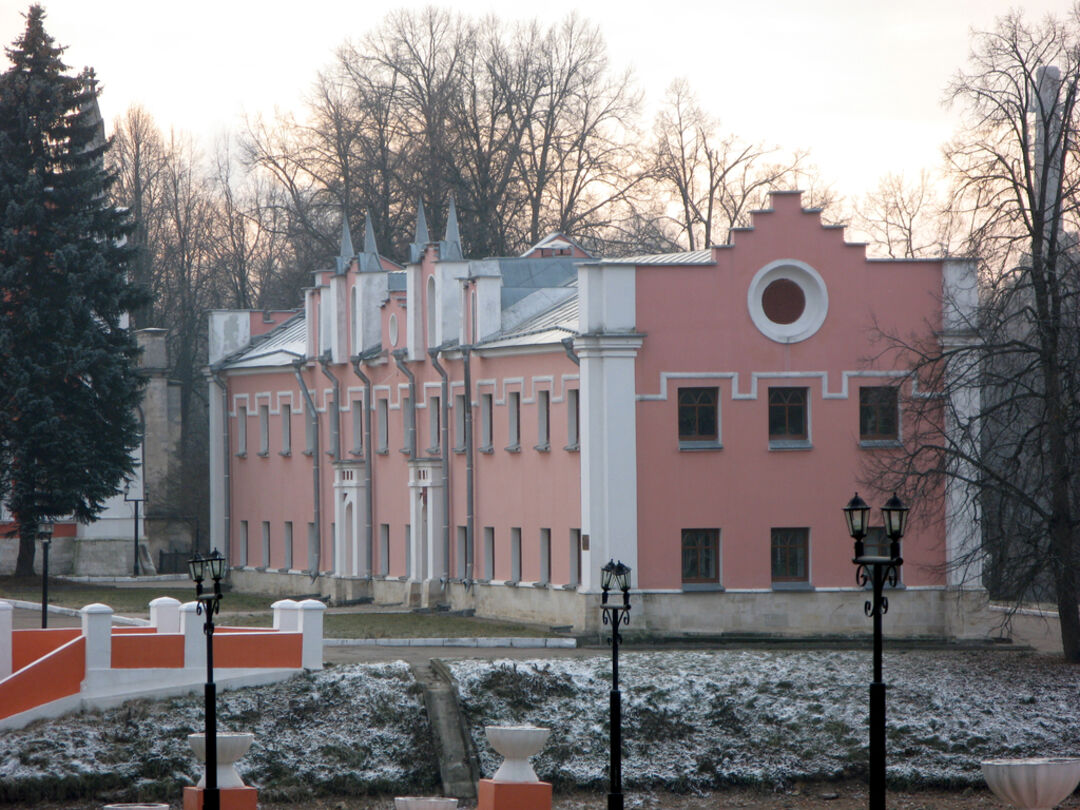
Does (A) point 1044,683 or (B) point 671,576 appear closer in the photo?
(A) point 1044,683

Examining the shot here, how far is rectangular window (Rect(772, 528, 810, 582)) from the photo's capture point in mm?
36500

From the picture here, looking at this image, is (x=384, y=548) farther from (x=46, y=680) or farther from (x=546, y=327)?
(x=46, y=680)

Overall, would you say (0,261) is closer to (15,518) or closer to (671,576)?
(15,518)

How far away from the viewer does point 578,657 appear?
32.0 m

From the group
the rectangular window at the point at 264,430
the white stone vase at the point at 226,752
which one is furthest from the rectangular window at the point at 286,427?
the white stone vase at the point at 226,752

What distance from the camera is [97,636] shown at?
2850 cm

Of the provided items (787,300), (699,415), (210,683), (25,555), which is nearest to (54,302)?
(25,555)

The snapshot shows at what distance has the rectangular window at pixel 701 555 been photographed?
36219 mm

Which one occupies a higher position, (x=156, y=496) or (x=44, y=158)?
(x=44, y=158)

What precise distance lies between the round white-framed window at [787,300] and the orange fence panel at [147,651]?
1392 centimetres

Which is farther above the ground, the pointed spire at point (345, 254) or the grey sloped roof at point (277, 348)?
the pointed spire at point (345, 254)

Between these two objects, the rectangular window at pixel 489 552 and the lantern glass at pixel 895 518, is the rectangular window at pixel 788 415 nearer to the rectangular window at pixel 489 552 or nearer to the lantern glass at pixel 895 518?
the rectangular window at pixel 489 552

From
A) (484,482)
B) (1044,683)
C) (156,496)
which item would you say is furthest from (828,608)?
(156,496)

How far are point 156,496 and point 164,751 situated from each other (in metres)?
38.7
